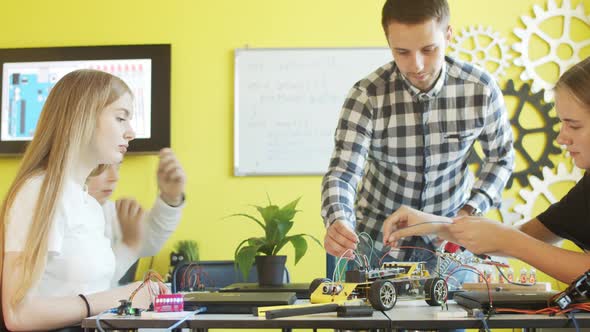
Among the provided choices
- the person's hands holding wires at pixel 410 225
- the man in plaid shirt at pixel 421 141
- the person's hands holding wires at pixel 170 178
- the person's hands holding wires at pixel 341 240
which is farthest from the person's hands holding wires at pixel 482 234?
the person's hands holding wires at pixel 170 178

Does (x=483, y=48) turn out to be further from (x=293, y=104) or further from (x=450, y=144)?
(x=450, y=144)

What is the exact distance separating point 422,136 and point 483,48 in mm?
2025

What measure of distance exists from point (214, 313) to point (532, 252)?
736 millimetres

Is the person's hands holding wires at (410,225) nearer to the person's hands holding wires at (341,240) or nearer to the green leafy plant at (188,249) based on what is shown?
the person's hands holding wires at (341,240)

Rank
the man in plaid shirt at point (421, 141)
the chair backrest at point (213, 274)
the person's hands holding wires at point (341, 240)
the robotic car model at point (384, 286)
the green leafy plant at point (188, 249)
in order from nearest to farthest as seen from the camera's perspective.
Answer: the robotic car model at point (384, 286)
the person's hands holding wires at point (341, 240)
the man in plaid shirt at point (421, 141)
the chair backrest at point (213, 274)
the green leafy plant at point (188, 249)

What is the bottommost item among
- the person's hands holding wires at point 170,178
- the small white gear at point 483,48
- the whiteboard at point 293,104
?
the person's hands holding wires at point 170,178

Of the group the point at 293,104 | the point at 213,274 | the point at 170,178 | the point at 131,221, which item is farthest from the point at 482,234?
the point at 293,104

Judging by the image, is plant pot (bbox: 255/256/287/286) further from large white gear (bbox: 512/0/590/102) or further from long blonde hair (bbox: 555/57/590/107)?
large white gear (bbox: 512/0/590/102)

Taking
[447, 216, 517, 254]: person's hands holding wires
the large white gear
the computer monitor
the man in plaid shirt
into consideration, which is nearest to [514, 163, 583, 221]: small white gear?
the large white gear

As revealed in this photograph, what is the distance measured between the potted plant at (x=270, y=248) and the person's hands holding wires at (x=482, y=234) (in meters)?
0.50

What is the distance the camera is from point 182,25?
4023 millimetres

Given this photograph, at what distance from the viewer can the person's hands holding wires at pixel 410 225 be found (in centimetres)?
162

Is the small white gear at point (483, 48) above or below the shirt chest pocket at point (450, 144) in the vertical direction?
above

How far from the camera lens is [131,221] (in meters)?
1.87
